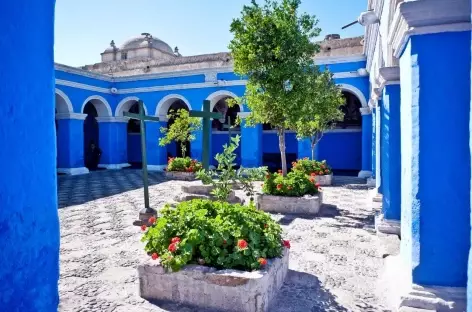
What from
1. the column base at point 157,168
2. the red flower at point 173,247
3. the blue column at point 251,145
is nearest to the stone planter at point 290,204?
the red flower at point 173,247

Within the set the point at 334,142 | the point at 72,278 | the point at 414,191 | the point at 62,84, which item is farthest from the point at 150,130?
the point at 414,191

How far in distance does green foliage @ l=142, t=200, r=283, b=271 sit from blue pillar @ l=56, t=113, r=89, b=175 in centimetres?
1348

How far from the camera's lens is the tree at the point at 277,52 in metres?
7.44

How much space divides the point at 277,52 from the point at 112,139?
13.2 meters

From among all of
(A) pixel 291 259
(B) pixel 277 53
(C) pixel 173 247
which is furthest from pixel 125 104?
(C) pixel 173 247

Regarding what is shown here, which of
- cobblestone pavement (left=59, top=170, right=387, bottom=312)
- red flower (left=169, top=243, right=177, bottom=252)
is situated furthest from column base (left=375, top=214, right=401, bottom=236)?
red flower (left=169, top=243, right=177, bottom=252)

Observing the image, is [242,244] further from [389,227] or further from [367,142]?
[367,142]

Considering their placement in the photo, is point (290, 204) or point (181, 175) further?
point (181, 175)

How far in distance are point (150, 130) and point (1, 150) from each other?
54.3 feet

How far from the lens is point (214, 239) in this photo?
3.47 m

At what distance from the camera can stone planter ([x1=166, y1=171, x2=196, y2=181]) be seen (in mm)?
14142

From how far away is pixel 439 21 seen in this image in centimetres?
289

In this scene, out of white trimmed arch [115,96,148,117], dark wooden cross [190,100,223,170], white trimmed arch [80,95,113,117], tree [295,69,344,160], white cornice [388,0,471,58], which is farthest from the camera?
white trimmed arch [115,96,148,117]

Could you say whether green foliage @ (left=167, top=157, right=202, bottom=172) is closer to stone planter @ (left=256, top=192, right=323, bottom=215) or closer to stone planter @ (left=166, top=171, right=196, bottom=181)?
stone planter @ (left=166, top=171, right=196, bottom=181)
